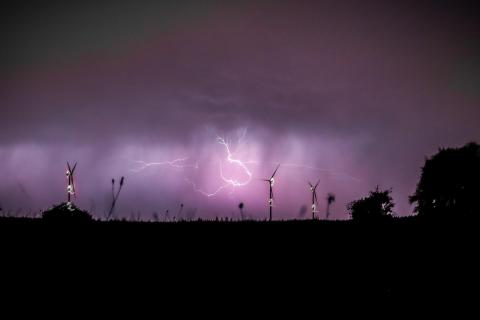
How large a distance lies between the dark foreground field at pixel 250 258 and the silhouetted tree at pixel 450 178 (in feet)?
181

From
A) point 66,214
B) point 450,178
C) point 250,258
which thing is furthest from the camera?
point 450,178

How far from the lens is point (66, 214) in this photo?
20.4 m

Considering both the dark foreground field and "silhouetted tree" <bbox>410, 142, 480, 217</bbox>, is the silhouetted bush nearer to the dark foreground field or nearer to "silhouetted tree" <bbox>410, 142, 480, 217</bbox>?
the dark foreground field

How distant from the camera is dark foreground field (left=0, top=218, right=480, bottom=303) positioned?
45.1 feet

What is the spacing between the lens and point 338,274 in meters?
15.6

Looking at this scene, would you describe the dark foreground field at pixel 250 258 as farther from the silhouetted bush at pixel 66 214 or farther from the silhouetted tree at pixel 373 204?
the silhouetted tree at pixel 373 204

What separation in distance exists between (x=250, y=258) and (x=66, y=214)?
1091cm

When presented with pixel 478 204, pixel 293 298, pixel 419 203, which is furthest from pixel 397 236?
pixel 419 203

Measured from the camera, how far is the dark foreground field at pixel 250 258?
13734mm

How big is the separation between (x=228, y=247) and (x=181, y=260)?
2449 millimetres

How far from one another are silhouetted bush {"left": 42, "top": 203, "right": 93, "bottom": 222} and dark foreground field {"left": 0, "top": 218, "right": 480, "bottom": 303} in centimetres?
136

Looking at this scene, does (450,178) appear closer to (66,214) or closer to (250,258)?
(250,258)

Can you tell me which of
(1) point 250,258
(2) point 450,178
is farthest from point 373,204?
(1) point 250,258

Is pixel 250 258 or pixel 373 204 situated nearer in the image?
pixel 250 258
